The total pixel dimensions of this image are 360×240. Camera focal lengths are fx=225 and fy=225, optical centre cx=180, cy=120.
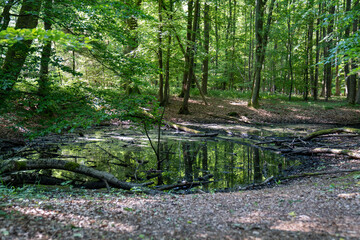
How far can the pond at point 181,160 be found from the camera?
6859 millimetres

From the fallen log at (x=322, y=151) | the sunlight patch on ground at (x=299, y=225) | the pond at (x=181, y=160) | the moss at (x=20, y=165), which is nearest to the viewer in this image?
the sunlight patch on ground at (x=299, y=225)

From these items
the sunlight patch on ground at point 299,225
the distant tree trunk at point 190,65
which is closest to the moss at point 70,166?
the sunlight patch on ground at point 299,225

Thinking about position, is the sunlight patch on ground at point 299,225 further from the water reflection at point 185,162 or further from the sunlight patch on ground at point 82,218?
the water reflection at point 185,162

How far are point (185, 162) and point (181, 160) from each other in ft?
1.00

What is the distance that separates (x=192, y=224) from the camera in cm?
328

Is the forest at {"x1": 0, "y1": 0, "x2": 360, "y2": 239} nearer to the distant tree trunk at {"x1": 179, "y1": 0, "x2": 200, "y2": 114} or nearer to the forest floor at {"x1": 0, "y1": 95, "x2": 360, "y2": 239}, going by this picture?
the forest floor at {"x1": 0, "y1": 95, "x2": 360, "y2": 239}

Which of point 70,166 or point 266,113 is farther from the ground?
point 266,113

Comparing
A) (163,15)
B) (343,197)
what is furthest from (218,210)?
(163,15)

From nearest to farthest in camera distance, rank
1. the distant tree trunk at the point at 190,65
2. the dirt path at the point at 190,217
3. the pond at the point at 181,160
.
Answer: the dirt path at the point at 190,217 < the pond at the point at 181,160 < the distant tree trunk at the point at 190,65

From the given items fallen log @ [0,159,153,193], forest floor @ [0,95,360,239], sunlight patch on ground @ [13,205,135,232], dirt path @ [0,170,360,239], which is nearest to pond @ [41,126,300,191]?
fallen log @ [0,159,153,193]

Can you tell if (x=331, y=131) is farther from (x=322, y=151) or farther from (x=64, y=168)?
(x=64, y=168)

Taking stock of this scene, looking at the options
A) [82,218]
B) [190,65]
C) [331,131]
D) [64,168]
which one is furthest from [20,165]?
[190,65]

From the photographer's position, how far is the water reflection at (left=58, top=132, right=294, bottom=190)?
271 inches

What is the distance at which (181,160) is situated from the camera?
28.6ft
